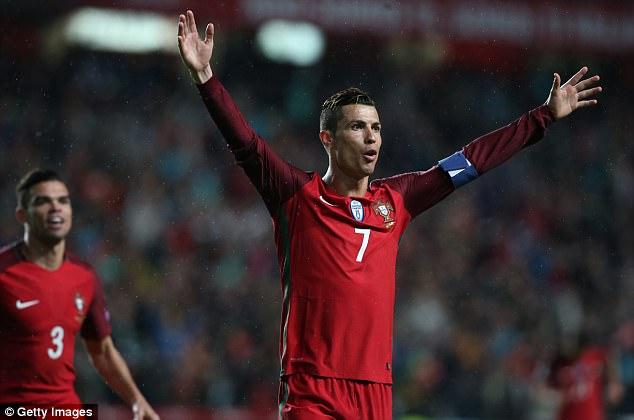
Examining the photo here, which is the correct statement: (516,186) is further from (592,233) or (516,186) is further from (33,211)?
(33,211)

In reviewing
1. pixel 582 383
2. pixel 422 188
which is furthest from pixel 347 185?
pixel 582 383

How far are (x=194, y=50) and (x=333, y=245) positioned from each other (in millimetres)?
1029

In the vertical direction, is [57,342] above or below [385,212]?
A: below

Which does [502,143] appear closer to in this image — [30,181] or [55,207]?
[55,207]

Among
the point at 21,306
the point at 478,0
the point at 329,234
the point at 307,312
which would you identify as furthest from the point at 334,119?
the point at 478,0

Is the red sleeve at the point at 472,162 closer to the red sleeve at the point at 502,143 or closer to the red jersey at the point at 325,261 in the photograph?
the red sleeve at the point at 502,143

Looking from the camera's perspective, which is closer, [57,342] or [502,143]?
[502,143]

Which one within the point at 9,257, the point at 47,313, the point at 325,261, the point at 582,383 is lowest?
the point at 582,383

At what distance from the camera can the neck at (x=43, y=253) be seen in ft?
21.2

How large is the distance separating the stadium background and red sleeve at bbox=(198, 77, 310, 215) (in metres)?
6.08

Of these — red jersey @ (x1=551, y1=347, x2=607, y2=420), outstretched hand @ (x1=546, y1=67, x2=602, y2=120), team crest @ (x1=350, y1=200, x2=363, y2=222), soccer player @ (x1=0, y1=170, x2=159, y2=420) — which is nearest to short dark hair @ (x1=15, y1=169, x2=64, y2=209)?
soccer player @ (x1=0, y1=170, x2=159, y2=420)

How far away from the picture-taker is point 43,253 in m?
6.48

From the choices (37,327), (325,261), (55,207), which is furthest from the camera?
(55,207)

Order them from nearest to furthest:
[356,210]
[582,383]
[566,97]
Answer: [356,210], [566,97], [582,383]
